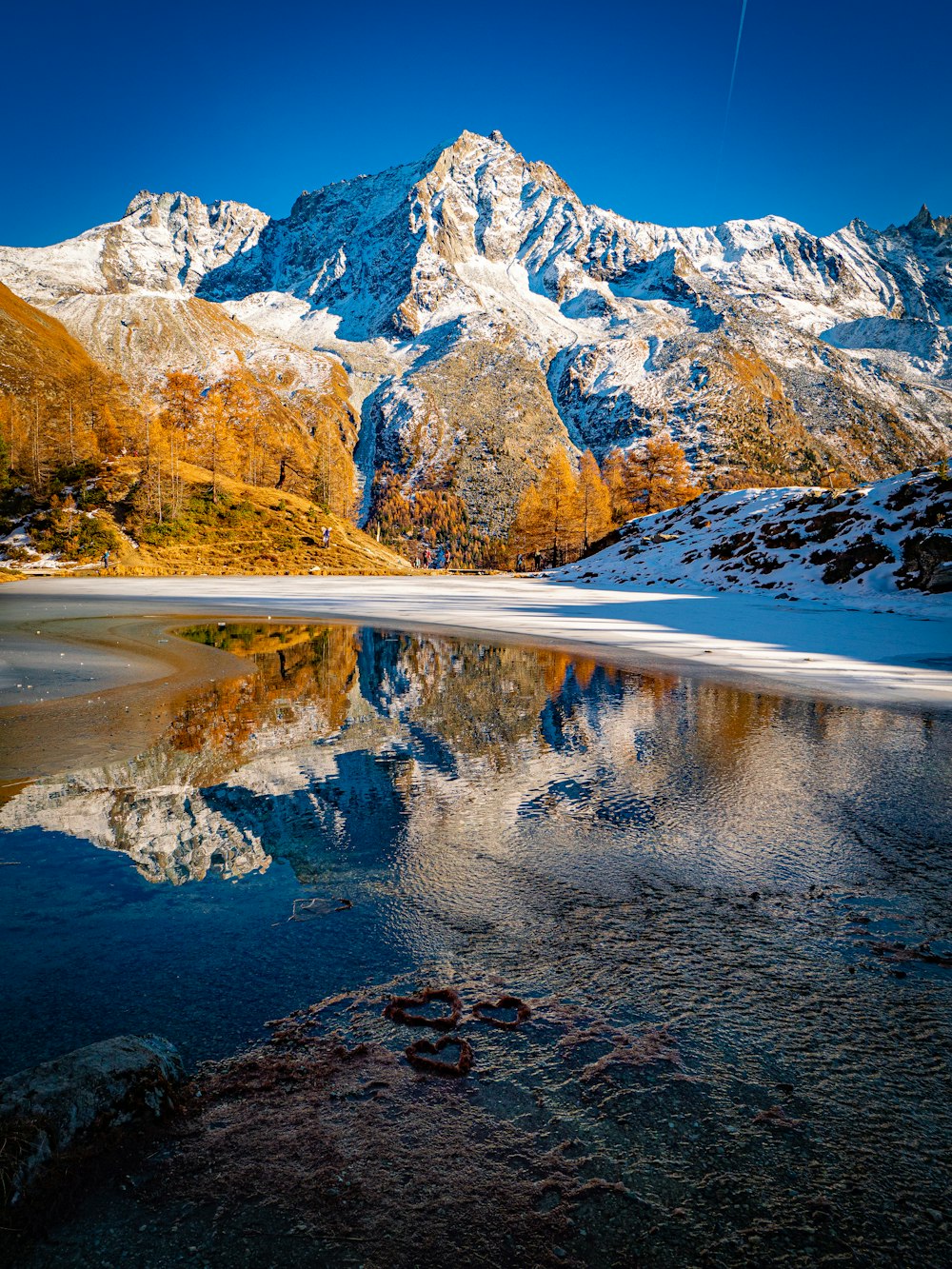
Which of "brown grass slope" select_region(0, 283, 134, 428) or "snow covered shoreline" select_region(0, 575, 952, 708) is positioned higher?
"brown grass slope" select_region(0, 283, 134, 428)

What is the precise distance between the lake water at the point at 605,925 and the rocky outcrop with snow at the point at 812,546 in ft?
Result: 53.8

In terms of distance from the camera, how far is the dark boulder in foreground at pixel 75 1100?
1.60 meters

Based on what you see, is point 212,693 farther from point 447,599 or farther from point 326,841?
point 447,599

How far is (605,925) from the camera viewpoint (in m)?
2.95

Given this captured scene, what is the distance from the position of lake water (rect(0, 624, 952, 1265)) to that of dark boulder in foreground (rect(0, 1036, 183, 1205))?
271 millimetres

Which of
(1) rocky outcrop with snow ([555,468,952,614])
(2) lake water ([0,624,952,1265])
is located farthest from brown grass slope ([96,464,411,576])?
(2) lake water ([0,624,952,1265])

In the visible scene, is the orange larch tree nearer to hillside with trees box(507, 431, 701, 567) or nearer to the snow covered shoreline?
hillside with trees box(507, 431, 701, 567)

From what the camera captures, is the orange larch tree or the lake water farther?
the orange larch tree

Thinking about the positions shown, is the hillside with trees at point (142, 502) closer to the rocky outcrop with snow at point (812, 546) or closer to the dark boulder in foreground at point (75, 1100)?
the rocky outcrop with snow at point (812, 546)

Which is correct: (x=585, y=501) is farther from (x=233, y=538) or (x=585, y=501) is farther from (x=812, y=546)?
(x=812, y=546)

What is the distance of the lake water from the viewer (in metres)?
1.77

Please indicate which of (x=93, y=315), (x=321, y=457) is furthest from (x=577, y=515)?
(x=93, y=315)

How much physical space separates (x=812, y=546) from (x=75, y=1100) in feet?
94.6

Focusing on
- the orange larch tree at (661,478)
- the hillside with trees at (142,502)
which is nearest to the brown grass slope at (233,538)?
the hillside with trees at (142,502)
